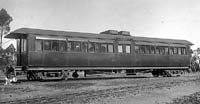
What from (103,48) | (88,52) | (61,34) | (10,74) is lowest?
(10,74)

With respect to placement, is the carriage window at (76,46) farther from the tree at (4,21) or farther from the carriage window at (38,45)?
the tree at (4,21)

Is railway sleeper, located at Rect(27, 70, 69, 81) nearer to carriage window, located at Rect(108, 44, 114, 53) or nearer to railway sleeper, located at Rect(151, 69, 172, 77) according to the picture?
carriage window, located at Rect(108, 44, 114, 53)

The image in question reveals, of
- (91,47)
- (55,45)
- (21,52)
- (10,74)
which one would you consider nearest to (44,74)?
(55,45)

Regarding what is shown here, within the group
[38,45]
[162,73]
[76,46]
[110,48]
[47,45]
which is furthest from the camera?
[162,73]

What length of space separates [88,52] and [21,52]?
4.80 metres

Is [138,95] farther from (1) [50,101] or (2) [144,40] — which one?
(2) [144,40]

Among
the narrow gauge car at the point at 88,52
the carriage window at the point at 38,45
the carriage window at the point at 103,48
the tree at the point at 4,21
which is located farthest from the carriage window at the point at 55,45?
the tree at the point at 4,21

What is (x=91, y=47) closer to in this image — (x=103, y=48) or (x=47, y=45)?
(x=103, y=48)

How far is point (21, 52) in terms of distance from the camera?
679 inches

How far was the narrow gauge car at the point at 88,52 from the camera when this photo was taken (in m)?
16.1

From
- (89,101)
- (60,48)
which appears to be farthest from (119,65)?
(89,101)

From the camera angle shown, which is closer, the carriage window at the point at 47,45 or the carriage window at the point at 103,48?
the carriage window at the point at 47,45


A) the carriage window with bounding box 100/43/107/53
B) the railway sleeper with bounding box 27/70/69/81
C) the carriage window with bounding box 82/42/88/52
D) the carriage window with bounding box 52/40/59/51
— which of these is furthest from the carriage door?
the carriage window with bounding box 100/43/107/53

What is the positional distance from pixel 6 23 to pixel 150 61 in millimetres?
35774
